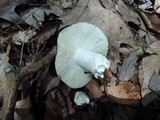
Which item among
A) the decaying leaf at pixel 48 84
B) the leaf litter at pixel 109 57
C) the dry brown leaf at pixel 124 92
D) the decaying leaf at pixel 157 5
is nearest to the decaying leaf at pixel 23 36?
the leaf litter at pixel 109 57

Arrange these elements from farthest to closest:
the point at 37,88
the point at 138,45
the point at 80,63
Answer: the point at 138,45
the point at 37,88
the point at 80,63

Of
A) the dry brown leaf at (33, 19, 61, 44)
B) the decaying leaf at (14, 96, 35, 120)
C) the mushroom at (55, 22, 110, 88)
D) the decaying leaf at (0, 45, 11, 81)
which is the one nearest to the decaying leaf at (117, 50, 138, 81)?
the mushroom at (55, 22, 110, 88)

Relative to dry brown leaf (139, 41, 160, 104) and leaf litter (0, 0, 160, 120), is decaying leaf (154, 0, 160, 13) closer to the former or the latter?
leaf litter (0, 0, 160, 120)

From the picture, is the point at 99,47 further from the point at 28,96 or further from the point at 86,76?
the point at 28,96

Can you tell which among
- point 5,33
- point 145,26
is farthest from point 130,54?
point 5,33

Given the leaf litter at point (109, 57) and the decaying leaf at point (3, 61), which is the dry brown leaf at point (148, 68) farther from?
the decaying leaf at point (3, 61)

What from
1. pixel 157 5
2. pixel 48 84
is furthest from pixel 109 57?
pixel 157 5
